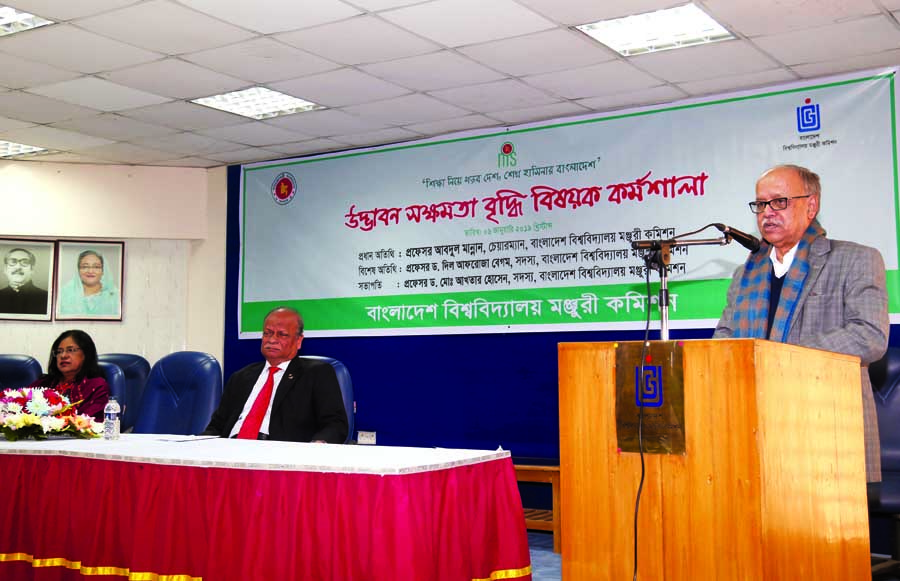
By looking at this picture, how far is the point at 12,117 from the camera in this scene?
6.46 meters

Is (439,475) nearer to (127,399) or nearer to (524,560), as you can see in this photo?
(524,560)

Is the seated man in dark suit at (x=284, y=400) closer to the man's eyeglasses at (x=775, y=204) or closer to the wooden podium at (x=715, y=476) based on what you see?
the wooden podium at (x=715, y=476)

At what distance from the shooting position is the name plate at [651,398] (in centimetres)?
236

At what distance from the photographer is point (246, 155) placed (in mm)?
7504

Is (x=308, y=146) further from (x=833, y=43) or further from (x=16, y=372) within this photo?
(x=833, y=43)

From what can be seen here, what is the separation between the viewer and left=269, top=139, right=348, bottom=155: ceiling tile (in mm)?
7105

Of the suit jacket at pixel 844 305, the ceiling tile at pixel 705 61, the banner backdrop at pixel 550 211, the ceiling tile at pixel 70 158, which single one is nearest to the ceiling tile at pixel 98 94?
the ceiling tile at pixel 70 158

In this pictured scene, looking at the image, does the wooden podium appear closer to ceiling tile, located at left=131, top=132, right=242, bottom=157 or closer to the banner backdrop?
the banner backdrop

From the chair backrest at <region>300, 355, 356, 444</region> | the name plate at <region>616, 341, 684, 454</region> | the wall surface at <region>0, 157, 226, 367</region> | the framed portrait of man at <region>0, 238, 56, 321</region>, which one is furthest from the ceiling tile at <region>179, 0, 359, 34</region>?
the framed portrait of man at <region>0, 238, 56, 321</region>

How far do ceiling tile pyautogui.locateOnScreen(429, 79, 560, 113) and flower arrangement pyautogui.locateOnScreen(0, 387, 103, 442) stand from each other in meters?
2.91

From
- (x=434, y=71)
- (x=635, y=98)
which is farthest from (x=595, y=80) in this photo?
(x=434, y=71)

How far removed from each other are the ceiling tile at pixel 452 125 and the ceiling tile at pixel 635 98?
29.6 inches

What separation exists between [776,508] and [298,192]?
18.8 ft

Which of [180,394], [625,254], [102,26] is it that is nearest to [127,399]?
[180,394]
